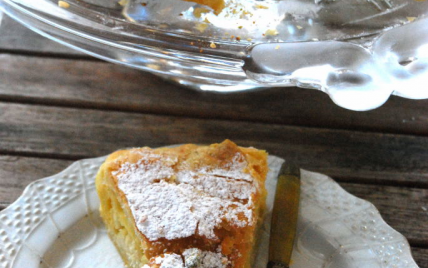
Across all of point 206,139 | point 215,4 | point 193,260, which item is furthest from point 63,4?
point 193,260

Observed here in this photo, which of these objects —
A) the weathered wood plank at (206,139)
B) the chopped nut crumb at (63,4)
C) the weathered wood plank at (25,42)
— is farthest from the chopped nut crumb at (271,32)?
the weathered wood plank at (25,42)

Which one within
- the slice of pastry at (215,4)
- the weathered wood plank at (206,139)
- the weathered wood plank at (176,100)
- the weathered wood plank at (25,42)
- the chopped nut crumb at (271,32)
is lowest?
the weathered wood plank at (206,139)

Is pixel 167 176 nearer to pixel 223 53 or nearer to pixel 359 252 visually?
pixel 223 53

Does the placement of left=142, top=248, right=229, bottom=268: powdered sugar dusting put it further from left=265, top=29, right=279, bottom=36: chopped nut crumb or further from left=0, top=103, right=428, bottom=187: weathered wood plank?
left=265, top=29, right=279, bottom=36: chopped nut crumb

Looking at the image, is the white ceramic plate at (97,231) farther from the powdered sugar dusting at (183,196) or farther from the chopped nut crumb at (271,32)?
the chopped nut crumb at (271,32)

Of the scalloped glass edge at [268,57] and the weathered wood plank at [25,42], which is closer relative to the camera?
the scalloped glass edge at [268,57]

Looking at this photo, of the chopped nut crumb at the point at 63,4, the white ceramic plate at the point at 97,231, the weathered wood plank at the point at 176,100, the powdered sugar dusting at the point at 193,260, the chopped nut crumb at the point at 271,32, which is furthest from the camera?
the weathered wood plank at the point at 176,100

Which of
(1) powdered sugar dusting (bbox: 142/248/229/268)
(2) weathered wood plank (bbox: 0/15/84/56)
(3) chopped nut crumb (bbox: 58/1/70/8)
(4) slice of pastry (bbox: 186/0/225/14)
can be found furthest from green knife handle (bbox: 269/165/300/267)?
(2) weathered wood plank (bbox: 0/15/84/56)
